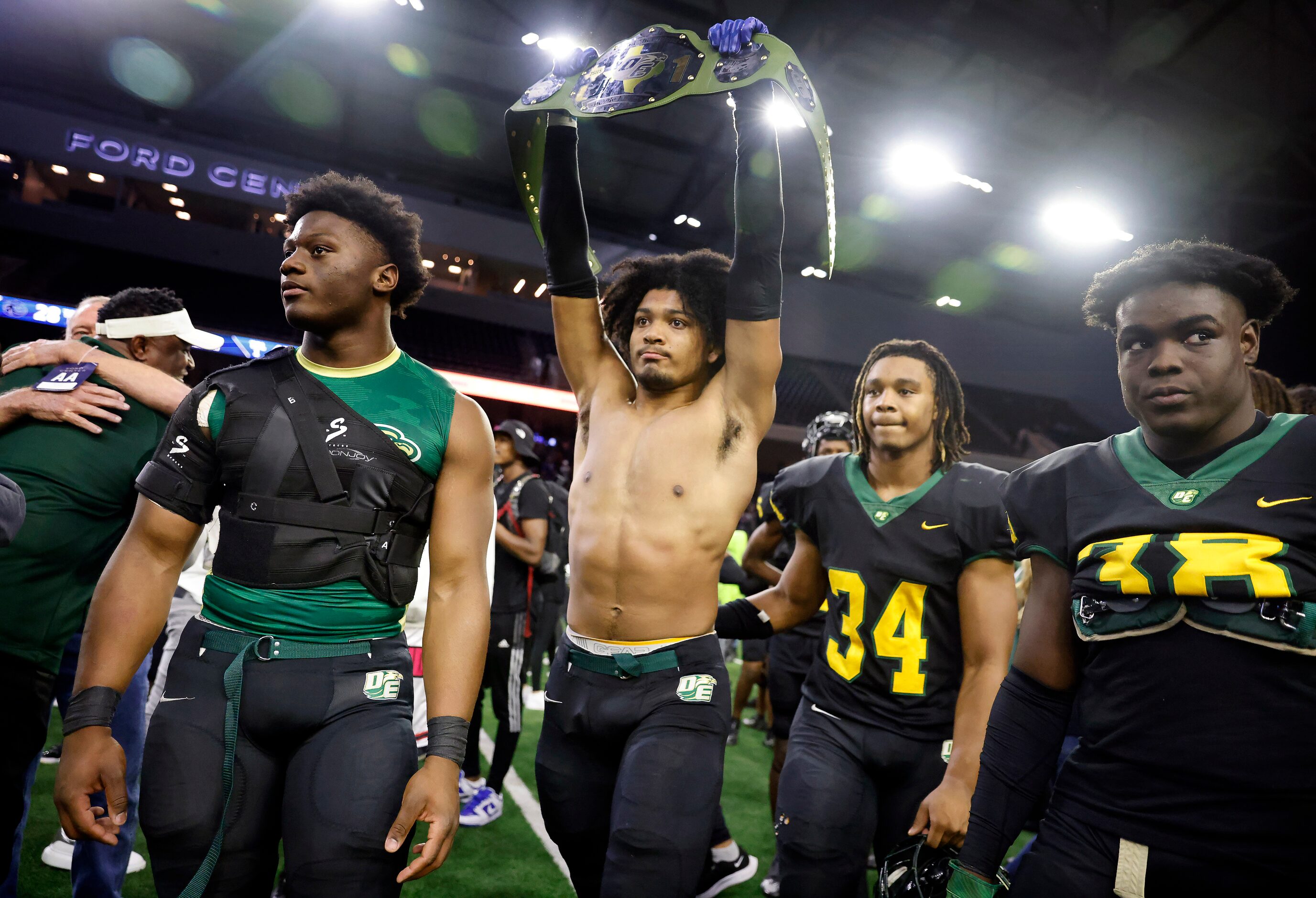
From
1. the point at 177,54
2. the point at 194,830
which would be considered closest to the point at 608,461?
the point at 194,830

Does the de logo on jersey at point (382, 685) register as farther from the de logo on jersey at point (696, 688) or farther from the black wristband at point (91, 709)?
the de logo on jersey at point (696, 688)

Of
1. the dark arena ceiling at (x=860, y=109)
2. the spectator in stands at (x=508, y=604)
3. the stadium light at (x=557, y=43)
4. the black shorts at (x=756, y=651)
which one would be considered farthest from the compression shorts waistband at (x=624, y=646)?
the stadium light at (x=557, y=43)

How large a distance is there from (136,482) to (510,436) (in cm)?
410

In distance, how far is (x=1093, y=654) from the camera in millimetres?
1884

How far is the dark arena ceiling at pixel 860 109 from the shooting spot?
10.4 meters

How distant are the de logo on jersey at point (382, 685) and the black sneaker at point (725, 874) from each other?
2.56 meters

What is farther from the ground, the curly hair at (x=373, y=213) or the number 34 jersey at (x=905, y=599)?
the curly hair at (x=373, y=213)

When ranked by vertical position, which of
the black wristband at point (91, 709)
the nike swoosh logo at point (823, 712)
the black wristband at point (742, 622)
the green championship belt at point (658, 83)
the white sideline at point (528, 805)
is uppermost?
the green championship belt at point (658, 83)

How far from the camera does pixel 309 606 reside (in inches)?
77.3

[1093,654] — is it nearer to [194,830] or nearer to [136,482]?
[194,830]

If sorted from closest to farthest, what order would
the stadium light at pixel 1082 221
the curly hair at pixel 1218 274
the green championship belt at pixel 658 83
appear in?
the curly hair at pixel 1218 274 → the green championship belt at pixel 658 83 → the stadium light at pixel 1082 221

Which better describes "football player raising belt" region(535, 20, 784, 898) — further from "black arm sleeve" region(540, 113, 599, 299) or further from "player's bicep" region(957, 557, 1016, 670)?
"player's bicep" region(957, 557, 1016, 670)

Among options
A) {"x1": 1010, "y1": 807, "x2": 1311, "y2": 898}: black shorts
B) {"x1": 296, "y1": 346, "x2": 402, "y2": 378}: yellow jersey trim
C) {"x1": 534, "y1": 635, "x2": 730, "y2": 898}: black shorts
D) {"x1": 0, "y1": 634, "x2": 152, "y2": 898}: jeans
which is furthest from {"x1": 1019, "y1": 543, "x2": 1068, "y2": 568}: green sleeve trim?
{"x1": 0, "y1": 634, "x2": 152, "y2": 898}: jeans

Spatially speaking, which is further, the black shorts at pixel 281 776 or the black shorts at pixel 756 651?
the black shorts at pixel 756 651
